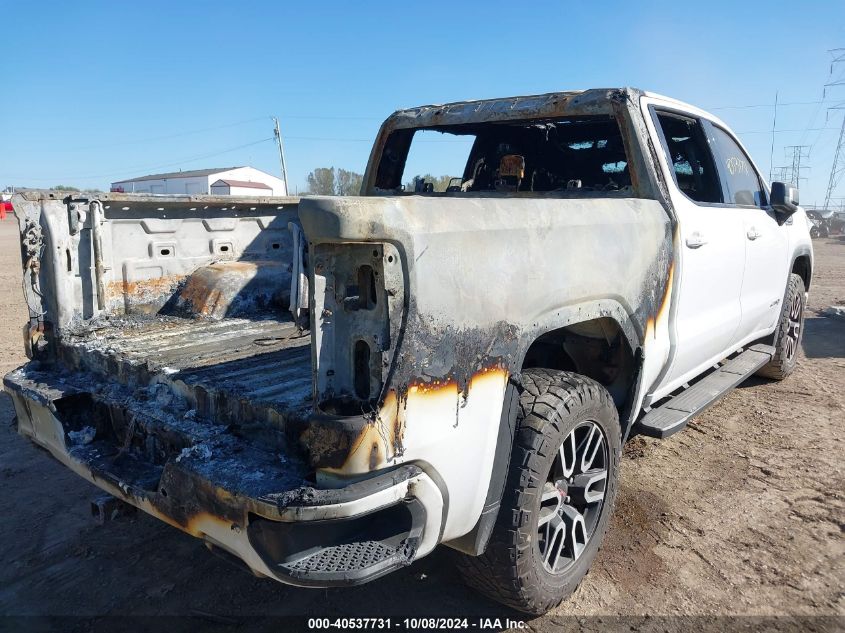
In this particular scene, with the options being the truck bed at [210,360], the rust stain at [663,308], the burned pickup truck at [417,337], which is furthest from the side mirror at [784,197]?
the truck bed at [210,360]

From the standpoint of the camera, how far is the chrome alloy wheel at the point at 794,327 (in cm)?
553

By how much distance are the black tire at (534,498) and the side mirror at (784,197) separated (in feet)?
8.19

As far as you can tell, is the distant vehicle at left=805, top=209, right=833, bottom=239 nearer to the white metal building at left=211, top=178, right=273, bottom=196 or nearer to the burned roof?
the burned roof

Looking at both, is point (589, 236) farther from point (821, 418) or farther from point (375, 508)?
point (821, 418)

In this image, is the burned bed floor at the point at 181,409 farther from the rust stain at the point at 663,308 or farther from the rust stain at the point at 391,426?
the rust stain at the point at 663,308

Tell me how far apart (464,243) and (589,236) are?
76 centimetres

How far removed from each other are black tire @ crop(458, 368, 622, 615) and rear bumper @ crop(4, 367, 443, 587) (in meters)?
0.41

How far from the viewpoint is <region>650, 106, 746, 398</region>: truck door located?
10.5 feet

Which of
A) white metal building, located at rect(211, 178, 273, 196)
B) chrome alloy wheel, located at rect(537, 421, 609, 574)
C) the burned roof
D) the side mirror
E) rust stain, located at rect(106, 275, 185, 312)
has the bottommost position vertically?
chrome alloy wheel, located at rect(537, 421, 609, 574)

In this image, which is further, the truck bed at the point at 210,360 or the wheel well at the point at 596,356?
the wheel well at the point at 596,356

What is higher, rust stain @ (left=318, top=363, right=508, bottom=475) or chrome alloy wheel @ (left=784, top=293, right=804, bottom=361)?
rust stain @ (left=318, top=363, right=508, bottom=475)

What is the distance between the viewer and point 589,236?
247cm

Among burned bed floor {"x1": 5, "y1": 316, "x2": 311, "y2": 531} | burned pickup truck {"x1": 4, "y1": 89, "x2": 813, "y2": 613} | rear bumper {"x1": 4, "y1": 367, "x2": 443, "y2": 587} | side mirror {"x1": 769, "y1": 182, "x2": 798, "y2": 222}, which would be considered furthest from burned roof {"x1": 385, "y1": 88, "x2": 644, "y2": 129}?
rear bumper {"x1": 4, "y1": 367, "x2": 443, "y2": 587}

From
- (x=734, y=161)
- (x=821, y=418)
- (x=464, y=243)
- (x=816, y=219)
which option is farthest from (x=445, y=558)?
(x=816, y=219)
